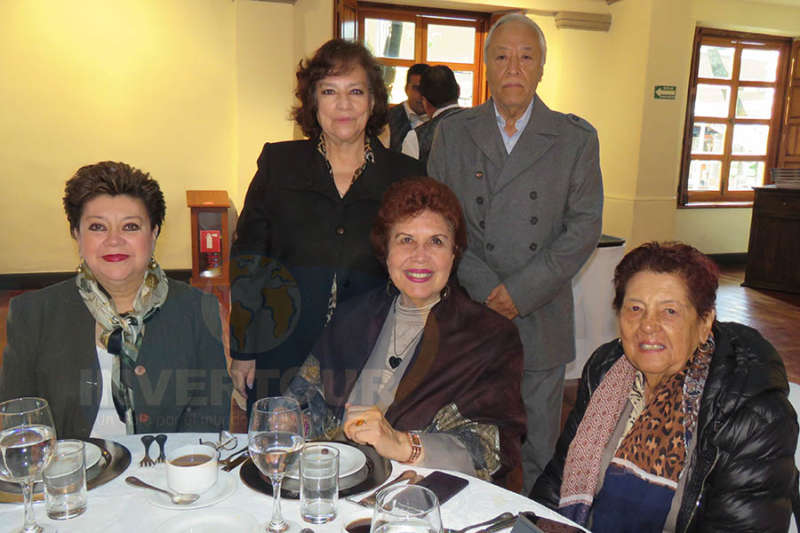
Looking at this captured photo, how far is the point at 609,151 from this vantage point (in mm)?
7715

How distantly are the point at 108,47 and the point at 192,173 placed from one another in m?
1.41

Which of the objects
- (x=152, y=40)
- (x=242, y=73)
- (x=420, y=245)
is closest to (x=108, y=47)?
(x=152, y=40)

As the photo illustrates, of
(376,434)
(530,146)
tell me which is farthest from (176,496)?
(530,146)

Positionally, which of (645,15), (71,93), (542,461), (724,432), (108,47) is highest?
(645,15)

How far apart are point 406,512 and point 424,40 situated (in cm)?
744

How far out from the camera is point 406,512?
869mm

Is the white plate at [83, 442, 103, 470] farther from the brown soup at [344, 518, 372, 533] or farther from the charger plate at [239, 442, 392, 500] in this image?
the brown soup at [344, 518, 372, 533]

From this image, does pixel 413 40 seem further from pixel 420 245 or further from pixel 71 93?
pixel 420 245

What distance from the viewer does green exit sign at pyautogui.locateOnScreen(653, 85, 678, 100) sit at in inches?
283

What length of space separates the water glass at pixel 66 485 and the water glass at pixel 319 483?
0.41 meters

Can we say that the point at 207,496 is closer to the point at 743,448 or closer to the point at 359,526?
the point at 359,526

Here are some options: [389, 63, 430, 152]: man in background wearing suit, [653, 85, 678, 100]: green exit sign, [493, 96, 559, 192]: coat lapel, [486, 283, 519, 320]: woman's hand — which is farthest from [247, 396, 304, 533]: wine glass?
[653, 85, 678, 100]: green exit sign

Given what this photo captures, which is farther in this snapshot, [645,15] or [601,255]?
[645,15]

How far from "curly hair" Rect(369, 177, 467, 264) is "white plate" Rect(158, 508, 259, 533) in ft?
3.14
